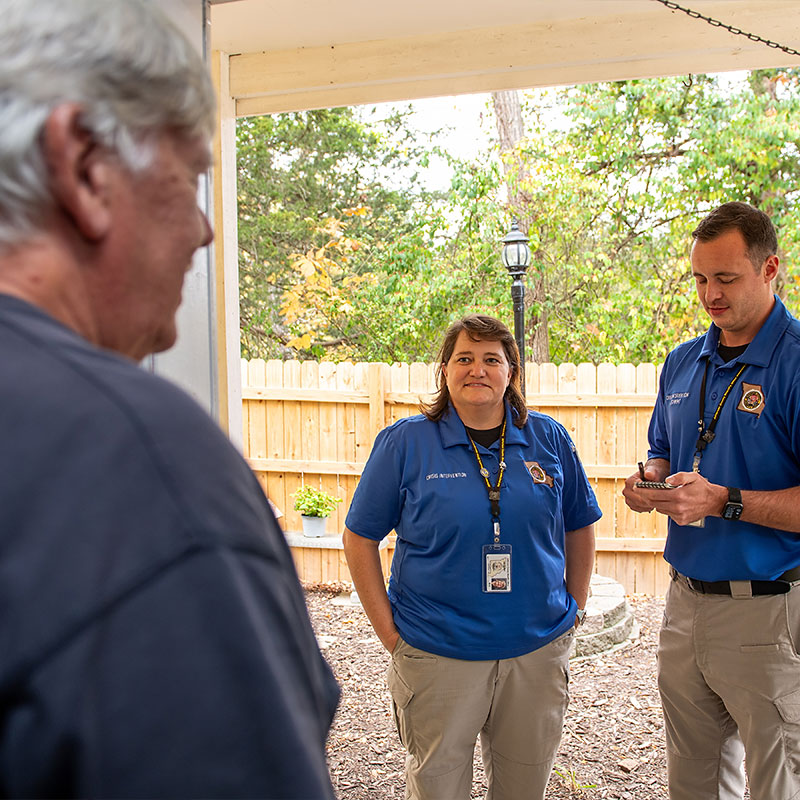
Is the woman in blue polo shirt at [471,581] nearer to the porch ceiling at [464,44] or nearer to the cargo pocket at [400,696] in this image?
the cargo pocket at [400,696]

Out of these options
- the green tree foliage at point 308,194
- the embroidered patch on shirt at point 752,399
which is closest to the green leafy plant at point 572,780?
the embroidered patch on shirt at point 752,399

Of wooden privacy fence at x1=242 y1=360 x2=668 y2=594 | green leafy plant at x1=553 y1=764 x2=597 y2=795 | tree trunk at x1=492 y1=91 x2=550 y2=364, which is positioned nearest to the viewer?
green leafy plant at x1=553 y1=764 x2=597 y2=795

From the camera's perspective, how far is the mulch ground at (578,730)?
148 inches

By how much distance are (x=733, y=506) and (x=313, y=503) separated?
4.94m

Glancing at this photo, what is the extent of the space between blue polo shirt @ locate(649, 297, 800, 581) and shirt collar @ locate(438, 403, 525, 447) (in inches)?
21.5

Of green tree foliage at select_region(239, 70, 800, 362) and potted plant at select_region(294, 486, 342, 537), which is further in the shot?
green tree foliage at select_region(239, 70, 800, 362)

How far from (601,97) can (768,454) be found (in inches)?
327

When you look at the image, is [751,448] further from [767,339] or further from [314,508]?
[314,508]

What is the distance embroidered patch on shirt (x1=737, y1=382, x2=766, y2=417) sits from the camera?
8.10 ft

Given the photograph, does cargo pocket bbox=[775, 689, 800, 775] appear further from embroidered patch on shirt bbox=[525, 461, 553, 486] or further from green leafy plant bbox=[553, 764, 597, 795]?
green leafy plant bbox=[553, 764, 597, 795]

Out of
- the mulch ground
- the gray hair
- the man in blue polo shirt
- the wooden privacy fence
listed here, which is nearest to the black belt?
the man in blue polo shirt

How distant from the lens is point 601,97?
31.9 ft

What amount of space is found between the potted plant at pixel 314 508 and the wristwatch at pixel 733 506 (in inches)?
194

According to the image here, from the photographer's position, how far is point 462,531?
2516 millimetres
